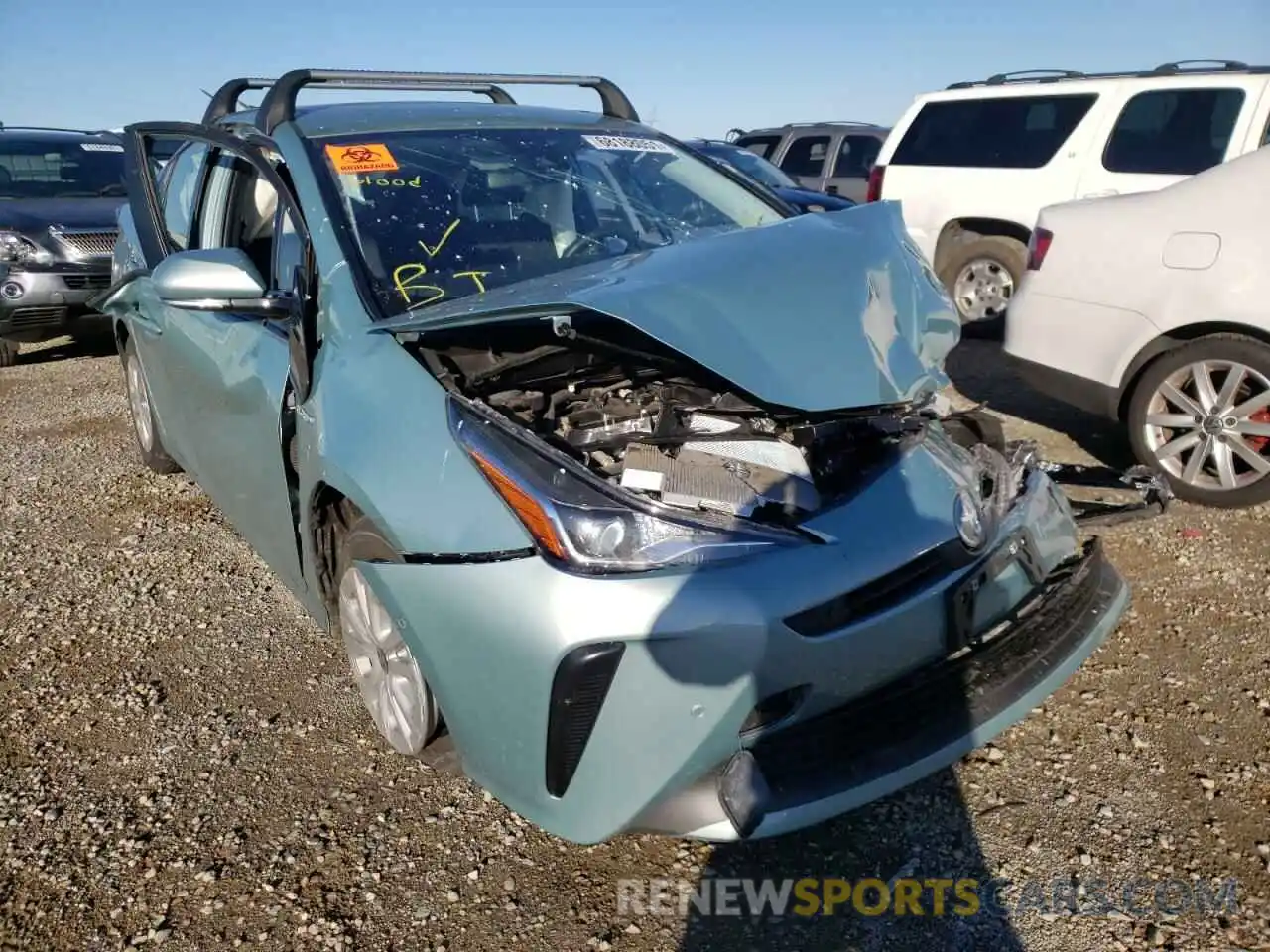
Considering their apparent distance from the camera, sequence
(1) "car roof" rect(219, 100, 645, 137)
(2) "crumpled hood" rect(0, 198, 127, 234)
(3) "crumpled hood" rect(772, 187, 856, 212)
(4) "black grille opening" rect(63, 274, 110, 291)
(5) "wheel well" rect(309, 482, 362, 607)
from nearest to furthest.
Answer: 1. (5) "wheel well" rect(309, 482, 362, 607)
2. (1) "car roof" rect(219, 100, 645, 137)
3. (4) "black grille opening" rect(63, 274, 110, 291)
4. (2) "crumpled hood" rect(0, 198, 127, 234)
5. (3) "crumpled hood" rect(772, 187, 856, 212)

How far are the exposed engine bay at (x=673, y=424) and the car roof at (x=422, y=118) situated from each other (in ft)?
3.54

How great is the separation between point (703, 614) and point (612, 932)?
2.59 feet

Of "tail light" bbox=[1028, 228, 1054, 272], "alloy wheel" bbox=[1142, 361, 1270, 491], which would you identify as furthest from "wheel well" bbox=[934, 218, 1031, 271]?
"alloy wheel" bbox=[1142, 361, 1270, 491]

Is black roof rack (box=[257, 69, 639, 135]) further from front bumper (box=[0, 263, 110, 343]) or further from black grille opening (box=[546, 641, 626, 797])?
front bumper (box=[0, 263, 110, 343])

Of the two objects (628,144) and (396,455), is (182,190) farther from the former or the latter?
(396,455)

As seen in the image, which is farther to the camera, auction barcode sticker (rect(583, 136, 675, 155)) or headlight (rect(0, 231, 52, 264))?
headlight (rect(0, 231, 52, 264))

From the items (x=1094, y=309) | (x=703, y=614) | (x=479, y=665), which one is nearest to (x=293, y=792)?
(x=479, y=665)

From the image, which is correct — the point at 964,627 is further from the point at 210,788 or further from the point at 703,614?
the point at 210,788

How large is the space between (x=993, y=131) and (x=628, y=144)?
5.16 m

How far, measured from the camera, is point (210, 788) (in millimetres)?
2578

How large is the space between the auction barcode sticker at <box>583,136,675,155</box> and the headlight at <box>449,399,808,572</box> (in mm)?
1877

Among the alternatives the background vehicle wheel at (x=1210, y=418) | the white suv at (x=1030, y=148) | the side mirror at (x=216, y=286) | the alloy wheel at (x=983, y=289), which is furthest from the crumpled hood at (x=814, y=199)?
the side mirror at (x=216, y=286)

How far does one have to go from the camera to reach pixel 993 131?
25.0 ft

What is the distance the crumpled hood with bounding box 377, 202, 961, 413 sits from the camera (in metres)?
2.09
